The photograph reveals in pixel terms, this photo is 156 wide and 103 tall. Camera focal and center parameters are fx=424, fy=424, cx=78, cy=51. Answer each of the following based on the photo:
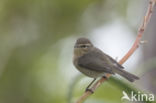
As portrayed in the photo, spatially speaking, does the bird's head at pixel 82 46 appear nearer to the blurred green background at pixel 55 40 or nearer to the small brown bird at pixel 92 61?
the small brown bird at pixel 92 61

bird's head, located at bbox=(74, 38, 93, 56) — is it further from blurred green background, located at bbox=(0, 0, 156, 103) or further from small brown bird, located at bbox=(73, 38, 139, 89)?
blurred green background, located at bbox=(0, 0, 156, 103)

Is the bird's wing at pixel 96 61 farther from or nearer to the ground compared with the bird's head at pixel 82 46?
nearer to the ground

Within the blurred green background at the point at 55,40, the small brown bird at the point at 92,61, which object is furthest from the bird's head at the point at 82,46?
the blurred green background at the point at 55,40

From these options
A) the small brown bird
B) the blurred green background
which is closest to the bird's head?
the small brown bird

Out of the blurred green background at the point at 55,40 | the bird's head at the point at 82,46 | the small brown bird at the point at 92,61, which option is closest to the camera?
the small brown bird at the point at 92,61

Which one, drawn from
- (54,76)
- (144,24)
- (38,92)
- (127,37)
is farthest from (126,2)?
(144,24)

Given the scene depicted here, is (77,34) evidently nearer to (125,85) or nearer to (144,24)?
(144,24)

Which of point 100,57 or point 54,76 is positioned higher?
point 100,57

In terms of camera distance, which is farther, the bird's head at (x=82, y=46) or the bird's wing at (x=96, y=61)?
the bird's head at (x=82, y=46)

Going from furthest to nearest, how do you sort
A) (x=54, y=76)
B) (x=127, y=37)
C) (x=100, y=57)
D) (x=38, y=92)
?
(x=127, y=37), (x=54, y=76), (x=38, y=92), (x=100, y=57)
